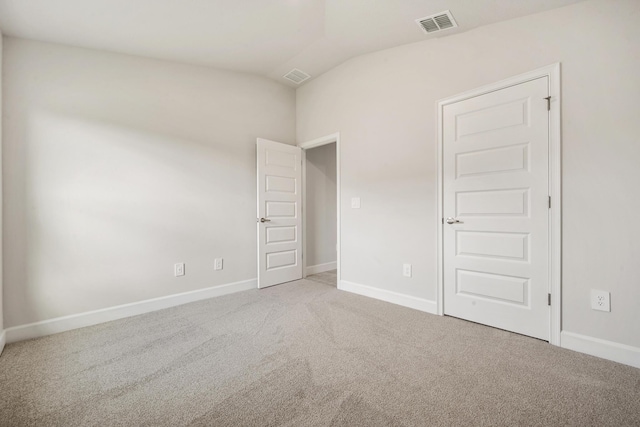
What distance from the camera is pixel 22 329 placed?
2123mm

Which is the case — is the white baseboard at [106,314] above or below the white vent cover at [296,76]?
below

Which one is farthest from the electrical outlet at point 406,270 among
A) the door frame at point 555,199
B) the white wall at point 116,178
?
the white wall at point 116,178

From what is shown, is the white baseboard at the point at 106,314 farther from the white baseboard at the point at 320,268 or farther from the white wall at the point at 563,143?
the white wall at the point at 563,143

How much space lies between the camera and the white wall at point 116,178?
2.16 metres

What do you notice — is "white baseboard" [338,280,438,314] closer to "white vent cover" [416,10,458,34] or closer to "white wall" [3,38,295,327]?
"white wall" [3,38,295,327]

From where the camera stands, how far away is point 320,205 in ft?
14.7

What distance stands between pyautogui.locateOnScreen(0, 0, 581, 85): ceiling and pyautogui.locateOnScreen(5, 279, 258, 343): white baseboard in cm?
238

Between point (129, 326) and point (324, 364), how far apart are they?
1853mm

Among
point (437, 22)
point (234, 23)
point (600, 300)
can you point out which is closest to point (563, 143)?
point (600, 300)

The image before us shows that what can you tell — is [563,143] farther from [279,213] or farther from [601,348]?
[279,213]

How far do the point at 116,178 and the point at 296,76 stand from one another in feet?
8.23

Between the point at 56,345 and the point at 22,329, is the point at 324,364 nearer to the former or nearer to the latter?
the point at 56,345

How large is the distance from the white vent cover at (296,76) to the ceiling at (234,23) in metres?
0.51

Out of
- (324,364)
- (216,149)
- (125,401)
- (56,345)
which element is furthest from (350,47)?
(56,345)
